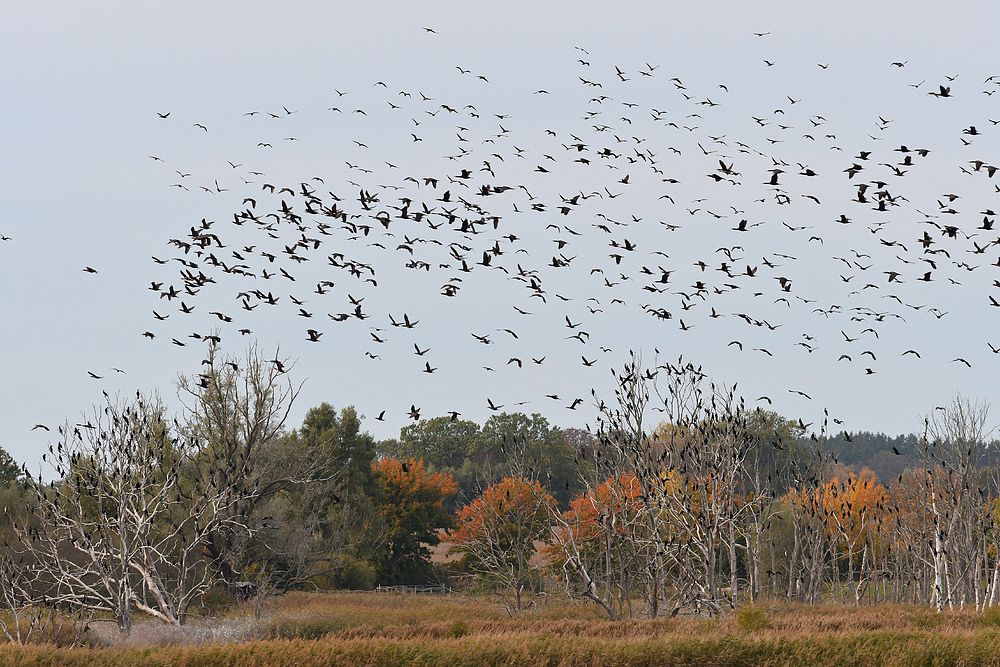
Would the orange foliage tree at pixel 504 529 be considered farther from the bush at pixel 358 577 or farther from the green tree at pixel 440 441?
the green tree at pixel 440 441

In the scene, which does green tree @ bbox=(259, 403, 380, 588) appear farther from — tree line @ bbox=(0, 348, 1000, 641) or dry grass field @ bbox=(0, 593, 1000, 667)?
dry grass field @ bbox=(0, 593, 1000, 667)

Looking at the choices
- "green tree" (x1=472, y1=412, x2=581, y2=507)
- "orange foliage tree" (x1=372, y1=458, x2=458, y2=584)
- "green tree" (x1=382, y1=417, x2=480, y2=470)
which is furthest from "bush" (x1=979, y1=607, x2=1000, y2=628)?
"green tree" (x1=382, y1=417, x2=480, y2=470)

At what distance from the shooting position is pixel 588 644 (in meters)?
17.7

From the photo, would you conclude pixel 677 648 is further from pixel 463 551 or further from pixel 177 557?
pixel 463 551

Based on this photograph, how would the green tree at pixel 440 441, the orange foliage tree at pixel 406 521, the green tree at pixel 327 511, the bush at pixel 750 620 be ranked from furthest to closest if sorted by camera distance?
the green tree at pixel 440 441 → the orange foliage tree at pixel 406 521 → the green tree at pixel 327 511 → the bush at pixel 750 620

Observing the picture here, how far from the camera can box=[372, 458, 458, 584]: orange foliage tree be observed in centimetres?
5116

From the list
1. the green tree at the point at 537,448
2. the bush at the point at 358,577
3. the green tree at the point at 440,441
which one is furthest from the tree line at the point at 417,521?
the green tree at the point at 440,441

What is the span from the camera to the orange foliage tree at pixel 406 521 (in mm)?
51156

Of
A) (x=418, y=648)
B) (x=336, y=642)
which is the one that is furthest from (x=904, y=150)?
(x=336, y=642)

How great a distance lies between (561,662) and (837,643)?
5935 millimetres

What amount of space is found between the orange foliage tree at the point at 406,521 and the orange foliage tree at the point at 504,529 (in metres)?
2.42

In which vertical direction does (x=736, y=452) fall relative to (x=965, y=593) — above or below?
above

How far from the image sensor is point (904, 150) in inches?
667

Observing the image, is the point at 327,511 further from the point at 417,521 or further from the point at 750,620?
the point at 750,620
